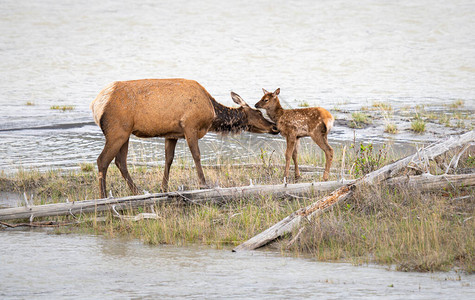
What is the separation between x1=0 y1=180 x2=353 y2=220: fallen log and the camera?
986 centimetres

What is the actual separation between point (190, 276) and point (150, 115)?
14.7ft

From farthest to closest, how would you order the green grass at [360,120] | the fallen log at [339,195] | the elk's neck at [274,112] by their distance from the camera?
1. the green grass at [360,120]
2. the elk's neck at [274,112]
3. the fallen log at [339,195]

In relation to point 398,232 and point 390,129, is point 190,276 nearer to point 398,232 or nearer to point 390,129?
point 398,232

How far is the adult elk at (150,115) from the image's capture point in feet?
36.1

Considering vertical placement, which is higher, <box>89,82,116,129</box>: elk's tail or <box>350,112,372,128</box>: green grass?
<box>89,82,116,129</box>: elk's tail

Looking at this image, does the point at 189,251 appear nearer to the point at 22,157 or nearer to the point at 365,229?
the point at 365,229

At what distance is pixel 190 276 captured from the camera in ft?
23.3

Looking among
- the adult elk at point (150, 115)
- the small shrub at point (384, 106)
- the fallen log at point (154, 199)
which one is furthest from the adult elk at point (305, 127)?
the small shrub at point (384, 106)

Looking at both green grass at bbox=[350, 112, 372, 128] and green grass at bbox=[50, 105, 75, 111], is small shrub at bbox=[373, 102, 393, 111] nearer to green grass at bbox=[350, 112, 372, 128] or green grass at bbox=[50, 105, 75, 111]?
green grass at bbox=[350, 112, 372, 128]

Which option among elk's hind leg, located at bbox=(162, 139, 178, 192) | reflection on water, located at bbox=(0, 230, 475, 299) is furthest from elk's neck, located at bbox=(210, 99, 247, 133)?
reflection on water, located at bbox=(0, 230, 475, 299)

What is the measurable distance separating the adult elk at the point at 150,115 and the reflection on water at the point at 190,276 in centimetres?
269

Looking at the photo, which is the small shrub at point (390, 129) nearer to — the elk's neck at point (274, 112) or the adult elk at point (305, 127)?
the elk's neck at point (274, 112)

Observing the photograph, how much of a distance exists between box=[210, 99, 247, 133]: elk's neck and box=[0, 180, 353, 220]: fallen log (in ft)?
7.65

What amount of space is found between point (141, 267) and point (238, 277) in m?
1.09
